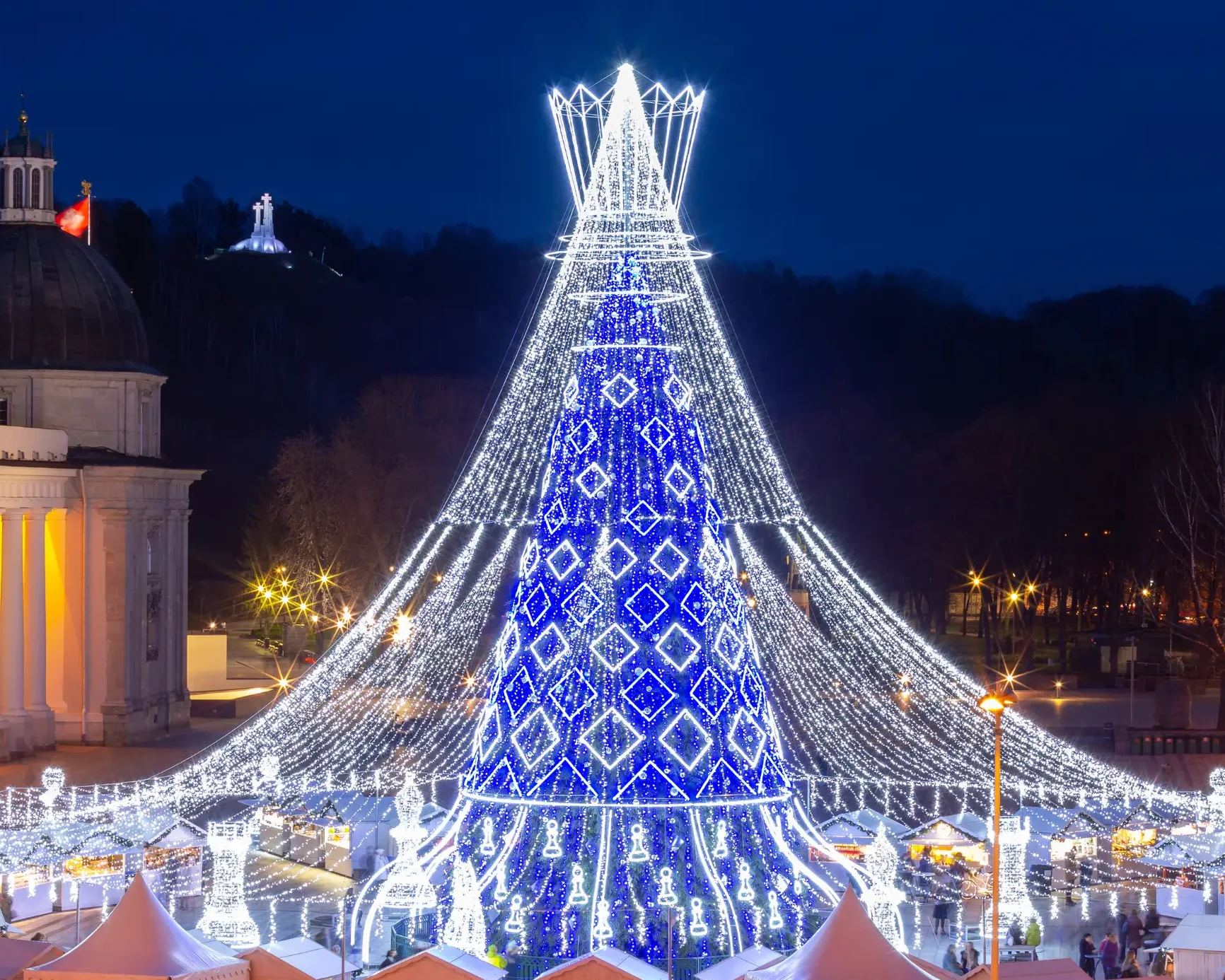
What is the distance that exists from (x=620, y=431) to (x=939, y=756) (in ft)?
67.7

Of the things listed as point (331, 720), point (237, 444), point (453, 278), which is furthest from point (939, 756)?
point (453, 278)

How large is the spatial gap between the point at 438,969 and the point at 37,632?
1186 inches

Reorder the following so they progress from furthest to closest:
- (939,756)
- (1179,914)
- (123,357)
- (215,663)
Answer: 1. (215,663)
2. (123,357)
3. (939,756)
4. (1179,914)

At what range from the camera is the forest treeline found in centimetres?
6594

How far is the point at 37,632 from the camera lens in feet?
153

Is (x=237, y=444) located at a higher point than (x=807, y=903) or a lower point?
higher

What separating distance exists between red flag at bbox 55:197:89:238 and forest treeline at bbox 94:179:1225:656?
10008mm

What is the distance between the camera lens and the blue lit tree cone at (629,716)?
2009 centimetres

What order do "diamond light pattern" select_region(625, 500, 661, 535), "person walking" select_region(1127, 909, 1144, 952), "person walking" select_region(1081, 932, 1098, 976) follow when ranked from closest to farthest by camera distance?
1. "diamond light pattern" select_region(625, 500, 661, 535)
2. "person walking" select_region(1081, 932, 1098, 976)
3. "person walking" select_region(1127, 909, 1144, 952)

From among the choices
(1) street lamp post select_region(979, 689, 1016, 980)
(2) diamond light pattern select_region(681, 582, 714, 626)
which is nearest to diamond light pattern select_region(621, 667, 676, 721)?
(2) diamond light pattern select_region(681, 582, 714, 626)

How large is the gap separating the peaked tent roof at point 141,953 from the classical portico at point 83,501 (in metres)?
28.6

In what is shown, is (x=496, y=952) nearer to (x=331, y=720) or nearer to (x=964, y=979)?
(x=964, y=979)

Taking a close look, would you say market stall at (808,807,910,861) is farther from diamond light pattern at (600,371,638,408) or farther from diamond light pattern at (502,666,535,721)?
diamond light pattern at (600,371,638,408)

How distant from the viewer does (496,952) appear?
2009 centimetres
